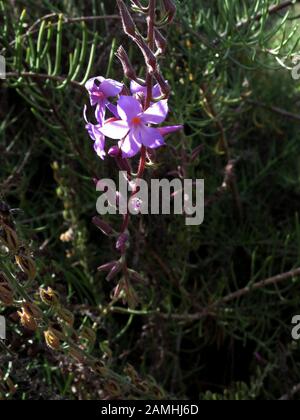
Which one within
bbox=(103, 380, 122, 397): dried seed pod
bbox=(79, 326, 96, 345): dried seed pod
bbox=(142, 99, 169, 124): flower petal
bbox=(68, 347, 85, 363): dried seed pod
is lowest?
bbox=(103, 380, 122, 397): dried seed pod

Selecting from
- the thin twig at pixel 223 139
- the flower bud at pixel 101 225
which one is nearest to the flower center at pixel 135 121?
the flower bud at pixel 101 225

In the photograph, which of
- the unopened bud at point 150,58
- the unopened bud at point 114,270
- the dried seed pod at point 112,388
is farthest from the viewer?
the dried seed pod at point 112,388

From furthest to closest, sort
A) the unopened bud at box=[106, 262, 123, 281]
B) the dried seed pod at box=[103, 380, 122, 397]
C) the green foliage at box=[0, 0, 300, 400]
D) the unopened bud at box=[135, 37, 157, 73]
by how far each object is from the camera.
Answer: the green foliage at box=[0, 0, 300, 400], the dried seed pod at box=[103, 380, 122, 397], the unopened bud at box=[106, 262, 123, 281], the unopened bud at box=[135, 37, 157, 73]

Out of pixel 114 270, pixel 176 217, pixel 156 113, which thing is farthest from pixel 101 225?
pixel 176 217

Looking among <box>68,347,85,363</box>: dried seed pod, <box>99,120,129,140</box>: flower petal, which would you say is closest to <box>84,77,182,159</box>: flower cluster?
<box>99,120,129,140</box>: flower petal

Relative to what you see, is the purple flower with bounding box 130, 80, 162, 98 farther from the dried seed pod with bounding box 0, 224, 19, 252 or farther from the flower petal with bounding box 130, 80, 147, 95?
the dried seed pod with bounding box 0, 224, 19, 252

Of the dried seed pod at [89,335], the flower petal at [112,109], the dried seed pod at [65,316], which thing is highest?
the flower petal at [112,109]

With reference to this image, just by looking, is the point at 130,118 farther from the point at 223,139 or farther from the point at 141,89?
the point at 223,139

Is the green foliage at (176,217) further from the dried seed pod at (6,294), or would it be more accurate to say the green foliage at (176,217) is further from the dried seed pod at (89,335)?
the dried seed pod at (6,294)
